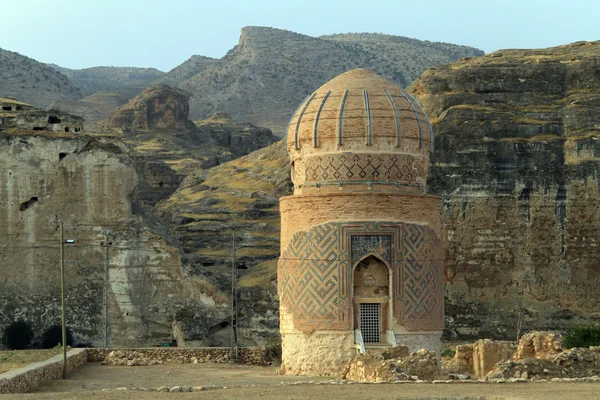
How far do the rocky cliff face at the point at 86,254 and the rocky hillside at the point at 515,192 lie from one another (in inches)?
226

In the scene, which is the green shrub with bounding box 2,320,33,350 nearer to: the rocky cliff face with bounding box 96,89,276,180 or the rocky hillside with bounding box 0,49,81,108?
the rocky cliff face with bounding box 96,89,276,180

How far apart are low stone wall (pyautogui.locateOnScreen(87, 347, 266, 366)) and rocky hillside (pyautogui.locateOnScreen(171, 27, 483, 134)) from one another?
9013 centimetres

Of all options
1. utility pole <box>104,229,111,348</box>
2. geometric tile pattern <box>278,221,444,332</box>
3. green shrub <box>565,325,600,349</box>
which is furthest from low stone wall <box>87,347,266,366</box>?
green shrub <box>565,325,600,349</box>

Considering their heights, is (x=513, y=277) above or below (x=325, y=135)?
below

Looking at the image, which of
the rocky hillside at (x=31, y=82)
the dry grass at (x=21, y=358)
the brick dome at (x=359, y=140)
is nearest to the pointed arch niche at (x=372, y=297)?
the brick dome at (x=359, y=140)

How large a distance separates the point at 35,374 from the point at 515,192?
27.8 metres

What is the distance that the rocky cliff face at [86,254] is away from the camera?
35844 millimetres

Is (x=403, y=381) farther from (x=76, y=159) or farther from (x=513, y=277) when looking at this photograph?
(x=513, y=277)

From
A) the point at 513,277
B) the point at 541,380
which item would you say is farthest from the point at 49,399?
the point at 513,277

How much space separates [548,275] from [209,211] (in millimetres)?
18387

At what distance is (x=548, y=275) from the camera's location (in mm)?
44375

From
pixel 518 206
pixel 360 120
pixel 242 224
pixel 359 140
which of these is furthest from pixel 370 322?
pixel 242 224

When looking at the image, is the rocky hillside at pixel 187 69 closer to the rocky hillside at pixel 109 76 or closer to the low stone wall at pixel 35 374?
the rocky hillside at pixel 109 76

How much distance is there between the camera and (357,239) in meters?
22.3
